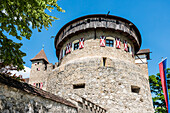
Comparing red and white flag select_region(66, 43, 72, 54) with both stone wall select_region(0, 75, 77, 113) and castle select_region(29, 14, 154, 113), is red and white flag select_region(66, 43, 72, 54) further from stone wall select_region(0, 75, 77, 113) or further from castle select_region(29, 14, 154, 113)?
stone wall select_region(0, 75, 77, 113)

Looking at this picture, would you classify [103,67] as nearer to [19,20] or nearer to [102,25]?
[102,25]

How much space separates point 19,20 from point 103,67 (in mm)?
9076

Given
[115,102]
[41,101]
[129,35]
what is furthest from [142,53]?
[41,101]

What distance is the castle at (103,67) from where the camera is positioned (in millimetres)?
12527

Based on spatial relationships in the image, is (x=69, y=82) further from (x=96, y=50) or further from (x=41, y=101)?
(x=41, y=101)

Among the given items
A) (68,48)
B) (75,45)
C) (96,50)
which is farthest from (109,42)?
(68,48)

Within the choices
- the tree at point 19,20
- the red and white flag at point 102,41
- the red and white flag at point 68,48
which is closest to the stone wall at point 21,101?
the tree at point 19,20

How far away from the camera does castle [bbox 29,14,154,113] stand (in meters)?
12.5

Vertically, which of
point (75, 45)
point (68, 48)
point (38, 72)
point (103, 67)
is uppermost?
point (75, 45)

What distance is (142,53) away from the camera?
63.1 ft

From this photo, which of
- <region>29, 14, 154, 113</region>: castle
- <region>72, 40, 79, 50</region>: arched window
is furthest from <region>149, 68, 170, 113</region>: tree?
<region>72, 40, 79, 50</region>: arched window

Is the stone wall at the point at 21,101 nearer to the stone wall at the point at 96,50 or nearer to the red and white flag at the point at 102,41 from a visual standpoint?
the stone wall at the point at 96,50

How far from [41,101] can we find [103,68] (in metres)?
8.23

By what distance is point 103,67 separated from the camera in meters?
13.6
